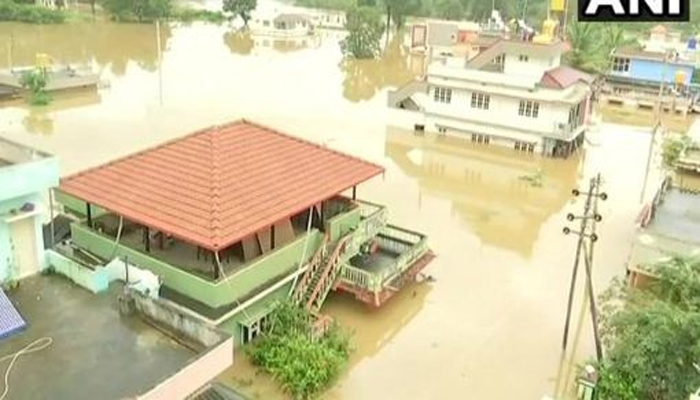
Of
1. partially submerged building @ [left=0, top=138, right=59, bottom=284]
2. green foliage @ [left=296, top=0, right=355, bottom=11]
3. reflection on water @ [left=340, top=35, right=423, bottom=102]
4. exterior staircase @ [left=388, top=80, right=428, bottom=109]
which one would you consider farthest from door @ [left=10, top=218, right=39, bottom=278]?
green foliage @ [left=296, top=0, right=355, bottom=11]

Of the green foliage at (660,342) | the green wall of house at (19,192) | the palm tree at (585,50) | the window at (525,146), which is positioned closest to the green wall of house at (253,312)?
the green wall of house at (19,192)

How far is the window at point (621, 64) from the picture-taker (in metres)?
37.1

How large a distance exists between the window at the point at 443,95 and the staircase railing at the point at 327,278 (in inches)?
551

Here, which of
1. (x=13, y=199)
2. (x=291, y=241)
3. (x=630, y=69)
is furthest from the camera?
(x=630, y=69)

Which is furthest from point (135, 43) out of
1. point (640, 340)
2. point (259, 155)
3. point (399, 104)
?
point (640, 340)

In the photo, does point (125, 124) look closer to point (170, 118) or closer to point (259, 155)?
point (170, 118)

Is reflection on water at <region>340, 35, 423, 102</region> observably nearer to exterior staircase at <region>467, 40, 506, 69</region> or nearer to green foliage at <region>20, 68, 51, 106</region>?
exterior staircase at <region>467, 40, 506, 69</region>

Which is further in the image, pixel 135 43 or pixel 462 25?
pixel 462 25

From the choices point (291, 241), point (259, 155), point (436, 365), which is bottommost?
point (436, 365)

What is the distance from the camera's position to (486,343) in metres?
12.8

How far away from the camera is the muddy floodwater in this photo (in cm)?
1224

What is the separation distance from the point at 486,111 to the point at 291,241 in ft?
48.3

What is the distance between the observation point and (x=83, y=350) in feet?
27.2

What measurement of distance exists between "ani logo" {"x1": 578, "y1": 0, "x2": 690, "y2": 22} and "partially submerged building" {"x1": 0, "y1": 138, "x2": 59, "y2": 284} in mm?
7262
